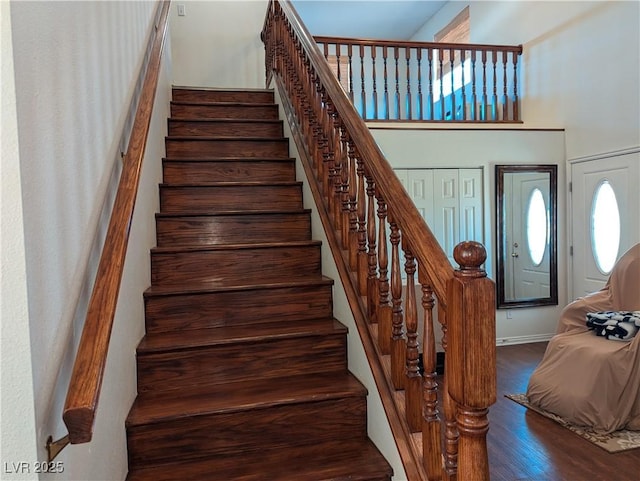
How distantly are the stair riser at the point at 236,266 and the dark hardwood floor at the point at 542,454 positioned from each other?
143 cm

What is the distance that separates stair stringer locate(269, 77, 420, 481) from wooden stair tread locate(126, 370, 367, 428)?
9 cm

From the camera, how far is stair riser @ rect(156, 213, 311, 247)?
2.52m

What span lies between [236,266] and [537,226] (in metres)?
3.63

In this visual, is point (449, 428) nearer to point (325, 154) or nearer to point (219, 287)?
point (219, 287)

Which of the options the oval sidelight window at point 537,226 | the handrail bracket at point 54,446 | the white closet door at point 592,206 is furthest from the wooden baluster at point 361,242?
the oval sidelight window at point 537,226

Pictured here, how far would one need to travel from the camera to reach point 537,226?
4.75m

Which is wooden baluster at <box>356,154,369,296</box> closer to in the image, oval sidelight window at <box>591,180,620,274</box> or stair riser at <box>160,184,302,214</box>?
stair riser at <box>160,184,302,214</box>

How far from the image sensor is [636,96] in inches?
147

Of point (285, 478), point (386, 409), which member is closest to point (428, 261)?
point (386, 409)

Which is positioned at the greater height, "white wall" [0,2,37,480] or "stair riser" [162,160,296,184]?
"stair riser" [162,160,296,184]

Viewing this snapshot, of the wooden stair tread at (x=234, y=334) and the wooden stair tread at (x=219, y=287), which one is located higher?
the wooden stair tread at (x=219, y=287)

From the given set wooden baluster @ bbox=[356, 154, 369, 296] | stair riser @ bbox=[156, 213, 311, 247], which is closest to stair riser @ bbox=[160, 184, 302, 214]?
stair riser @ bbox=[156, 213, 311, 247]

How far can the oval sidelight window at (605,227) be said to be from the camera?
4.01 metres

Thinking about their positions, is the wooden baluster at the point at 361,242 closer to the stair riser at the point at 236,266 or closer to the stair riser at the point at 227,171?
the stair riser at the point at 236,266
